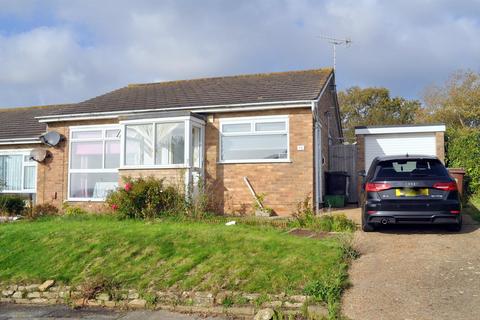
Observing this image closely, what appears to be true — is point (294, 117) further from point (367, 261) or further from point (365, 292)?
point (365, 292)

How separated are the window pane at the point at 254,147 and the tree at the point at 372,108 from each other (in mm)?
29180

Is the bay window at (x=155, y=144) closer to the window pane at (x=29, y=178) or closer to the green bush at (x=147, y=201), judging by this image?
the green bush at (x=147, y=201)

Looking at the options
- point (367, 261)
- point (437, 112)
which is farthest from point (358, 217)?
point (437, 112)

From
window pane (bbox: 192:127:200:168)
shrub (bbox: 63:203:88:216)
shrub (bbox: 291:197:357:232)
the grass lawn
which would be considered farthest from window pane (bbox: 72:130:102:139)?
shrub (bbox: 291:197:357:232)

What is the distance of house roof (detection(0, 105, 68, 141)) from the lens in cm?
1759

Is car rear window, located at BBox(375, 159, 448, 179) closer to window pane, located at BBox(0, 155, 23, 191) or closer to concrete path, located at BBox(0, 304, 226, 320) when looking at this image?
concrete path, located at BBox(0, 304, 226, 320)

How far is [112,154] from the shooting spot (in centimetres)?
1485

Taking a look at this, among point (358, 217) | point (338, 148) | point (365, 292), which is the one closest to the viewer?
point (365, 292)

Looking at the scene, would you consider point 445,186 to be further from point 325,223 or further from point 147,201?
point 147,201

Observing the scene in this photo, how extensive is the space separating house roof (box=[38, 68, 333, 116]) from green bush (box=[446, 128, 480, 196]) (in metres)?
5.09

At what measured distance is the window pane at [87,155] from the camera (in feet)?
49.3

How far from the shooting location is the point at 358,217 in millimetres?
11406

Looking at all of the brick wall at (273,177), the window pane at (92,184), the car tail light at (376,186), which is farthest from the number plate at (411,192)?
the window pane at (92,184)

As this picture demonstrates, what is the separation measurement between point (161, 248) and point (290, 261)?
2.38 meters
